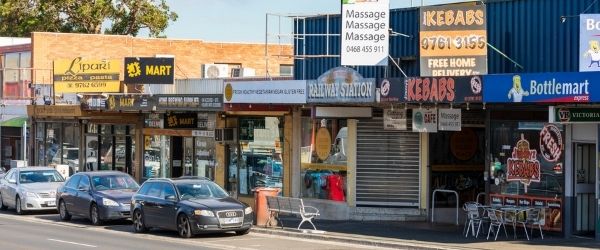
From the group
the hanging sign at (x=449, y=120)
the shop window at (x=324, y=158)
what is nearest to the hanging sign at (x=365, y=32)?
the hanging sign at (x=449, y=120)

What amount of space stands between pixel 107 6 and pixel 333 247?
4891 centimetres

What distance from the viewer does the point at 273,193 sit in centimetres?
2742

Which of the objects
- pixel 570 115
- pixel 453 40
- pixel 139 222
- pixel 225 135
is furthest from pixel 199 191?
pixel 570 115

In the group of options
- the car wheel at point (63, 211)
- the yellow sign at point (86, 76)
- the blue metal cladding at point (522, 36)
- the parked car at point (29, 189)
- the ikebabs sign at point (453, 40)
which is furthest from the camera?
the yellow sign at point (86, 76)

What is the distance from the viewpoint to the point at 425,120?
25922 millimetres

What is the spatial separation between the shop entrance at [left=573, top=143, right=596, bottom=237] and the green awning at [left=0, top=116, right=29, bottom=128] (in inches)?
1185

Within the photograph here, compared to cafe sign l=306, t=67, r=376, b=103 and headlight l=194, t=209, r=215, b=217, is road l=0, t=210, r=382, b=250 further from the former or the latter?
cafe sign l=306, t=67, r=376, b=103

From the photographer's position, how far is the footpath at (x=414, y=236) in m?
21.6

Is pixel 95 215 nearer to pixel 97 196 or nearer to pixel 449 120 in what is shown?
pixel 97 196

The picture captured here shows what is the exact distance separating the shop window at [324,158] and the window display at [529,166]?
5428mm

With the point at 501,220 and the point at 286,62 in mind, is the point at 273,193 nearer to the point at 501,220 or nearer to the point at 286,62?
the point at 501,220

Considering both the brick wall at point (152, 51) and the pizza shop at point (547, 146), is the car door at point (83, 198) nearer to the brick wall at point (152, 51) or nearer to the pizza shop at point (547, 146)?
the pizza shop at point (547, 146)

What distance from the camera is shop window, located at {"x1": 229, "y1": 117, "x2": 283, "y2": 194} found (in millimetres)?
31797

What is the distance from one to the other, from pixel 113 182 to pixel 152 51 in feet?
66.8
